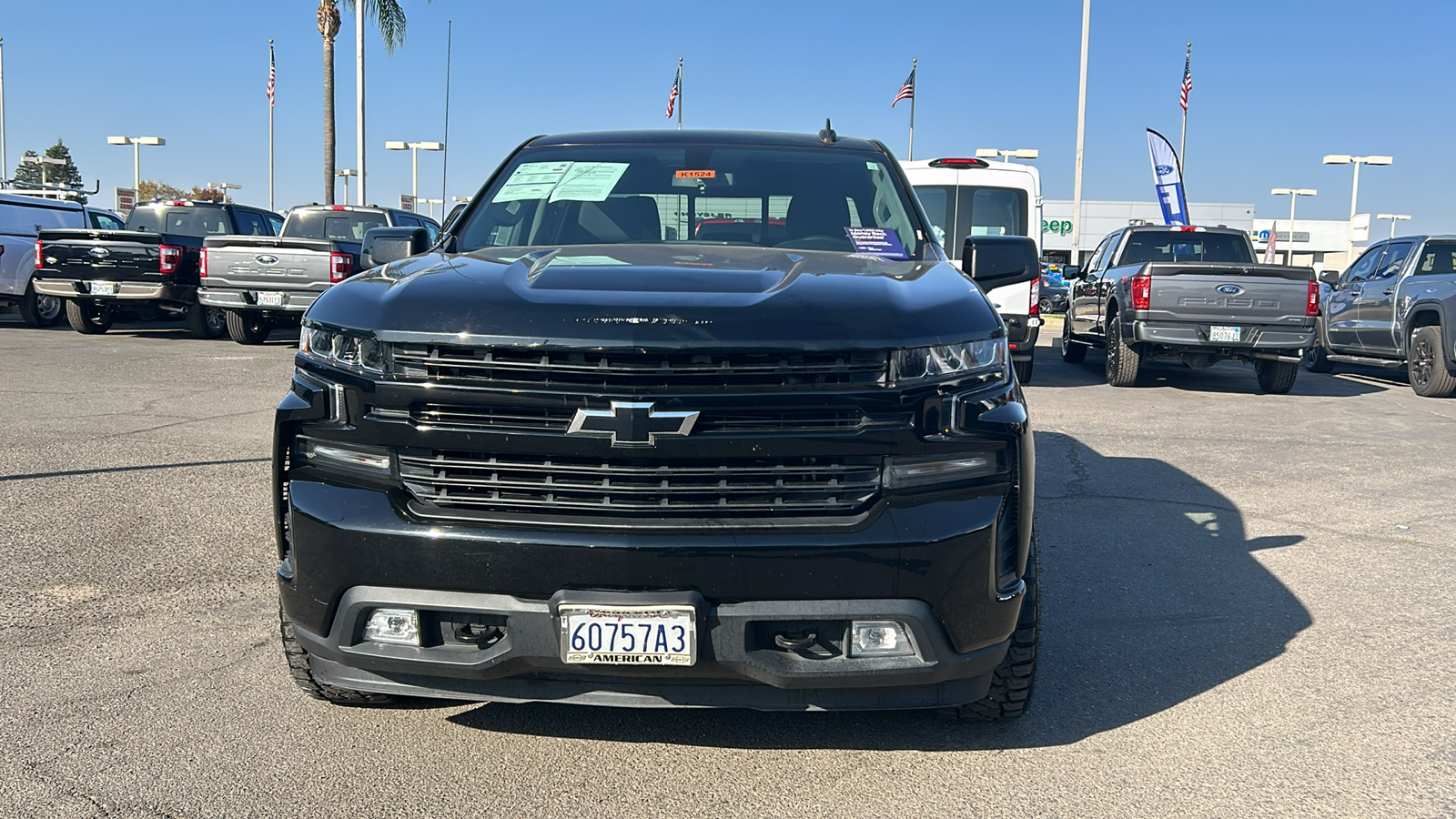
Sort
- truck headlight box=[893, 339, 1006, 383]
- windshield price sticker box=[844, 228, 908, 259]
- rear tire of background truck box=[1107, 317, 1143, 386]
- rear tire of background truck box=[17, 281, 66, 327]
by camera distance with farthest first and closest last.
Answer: rear tire of background truck box=[17, 281, 66, 327] < rear tire of background truck box=[1107, 317, 1143, 386] < windshield price sticker box=[844, 228, 908, 259] < truck headlight box=[893, 339, 1006, 383]

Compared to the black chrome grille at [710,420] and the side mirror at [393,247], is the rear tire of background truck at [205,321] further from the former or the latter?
the black chrome grille at [710,420]

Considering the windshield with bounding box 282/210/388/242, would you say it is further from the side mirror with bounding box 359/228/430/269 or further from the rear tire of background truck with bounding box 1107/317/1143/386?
the side mirror with bounding box 359/228/430/269

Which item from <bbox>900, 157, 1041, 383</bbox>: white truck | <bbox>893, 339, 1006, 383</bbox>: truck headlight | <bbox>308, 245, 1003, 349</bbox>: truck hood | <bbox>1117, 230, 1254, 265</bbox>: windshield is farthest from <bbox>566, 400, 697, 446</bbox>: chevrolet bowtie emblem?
<bbox>1117, 230, 1254, 265</bbox>: windshield

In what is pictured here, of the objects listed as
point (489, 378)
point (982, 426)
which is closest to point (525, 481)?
point (489, 378)

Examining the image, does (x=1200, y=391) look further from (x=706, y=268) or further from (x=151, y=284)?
(x=151, y=284)

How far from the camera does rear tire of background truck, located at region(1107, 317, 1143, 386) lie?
12898mm

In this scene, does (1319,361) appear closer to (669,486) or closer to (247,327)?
(247,327)

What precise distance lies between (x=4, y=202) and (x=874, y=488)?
17644 millimetres

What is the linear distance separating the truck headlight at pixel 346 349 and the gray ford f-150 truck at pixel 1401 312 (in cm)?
1162

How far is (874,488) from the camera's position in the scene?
2809mm

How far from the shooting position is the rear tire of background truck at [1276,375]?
12.7 meters

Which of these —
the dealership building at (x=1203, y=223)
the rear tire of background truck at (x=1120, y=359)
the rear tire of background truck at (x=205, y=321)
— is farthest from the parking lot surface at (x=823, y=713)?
the dealership building at (x=1203, y=223)

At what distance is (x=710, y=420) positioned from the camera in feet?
9.07

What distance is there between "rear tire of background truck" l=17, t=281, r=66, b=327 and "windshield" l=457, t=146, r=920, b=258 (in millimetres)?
15124
